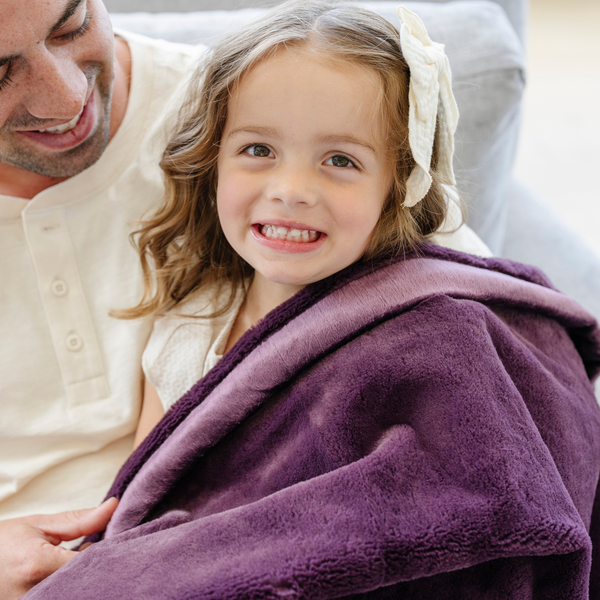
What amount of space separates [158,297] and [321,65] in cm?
45

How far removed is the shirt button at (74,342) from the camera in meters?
→ 1.03

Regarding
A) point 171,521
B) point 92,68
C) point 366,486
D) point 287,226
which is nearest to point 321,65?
point 287,226

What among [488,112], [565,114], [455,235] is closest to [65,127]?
[455,235]

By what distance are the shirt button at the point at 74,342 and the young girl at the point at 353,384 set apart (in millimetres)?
216

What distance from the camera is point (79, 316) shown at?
104 centimetres

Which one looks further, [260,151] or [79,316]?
[79,316]

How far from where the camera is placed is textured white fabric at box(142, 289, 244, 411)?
3.33 ft

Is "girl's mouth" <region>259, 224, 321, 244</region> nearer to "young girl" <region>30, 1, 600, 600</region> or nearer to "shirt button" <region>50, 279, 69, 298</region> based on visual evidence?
"young girl" <region>30, 1, 600, 600</region>

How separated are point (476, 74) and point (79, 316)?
2.61 feet

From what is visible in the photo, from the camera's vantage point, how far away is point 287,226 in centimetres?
82

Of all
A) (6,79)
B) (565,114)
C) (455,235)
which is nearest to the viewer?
(6,79)

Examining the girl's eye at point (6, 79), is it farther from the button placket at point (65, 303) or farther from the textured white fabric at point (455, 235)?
the textured white fabric at point (455, 235)

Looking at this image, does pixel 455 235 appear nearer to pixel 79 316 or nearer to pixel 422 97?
pixel 422 97

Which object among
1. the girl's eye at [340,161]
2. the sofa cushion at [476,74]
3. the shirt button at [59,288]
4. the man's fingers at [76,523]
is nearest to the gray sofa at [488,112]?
the sofa cushion at [476,74]
